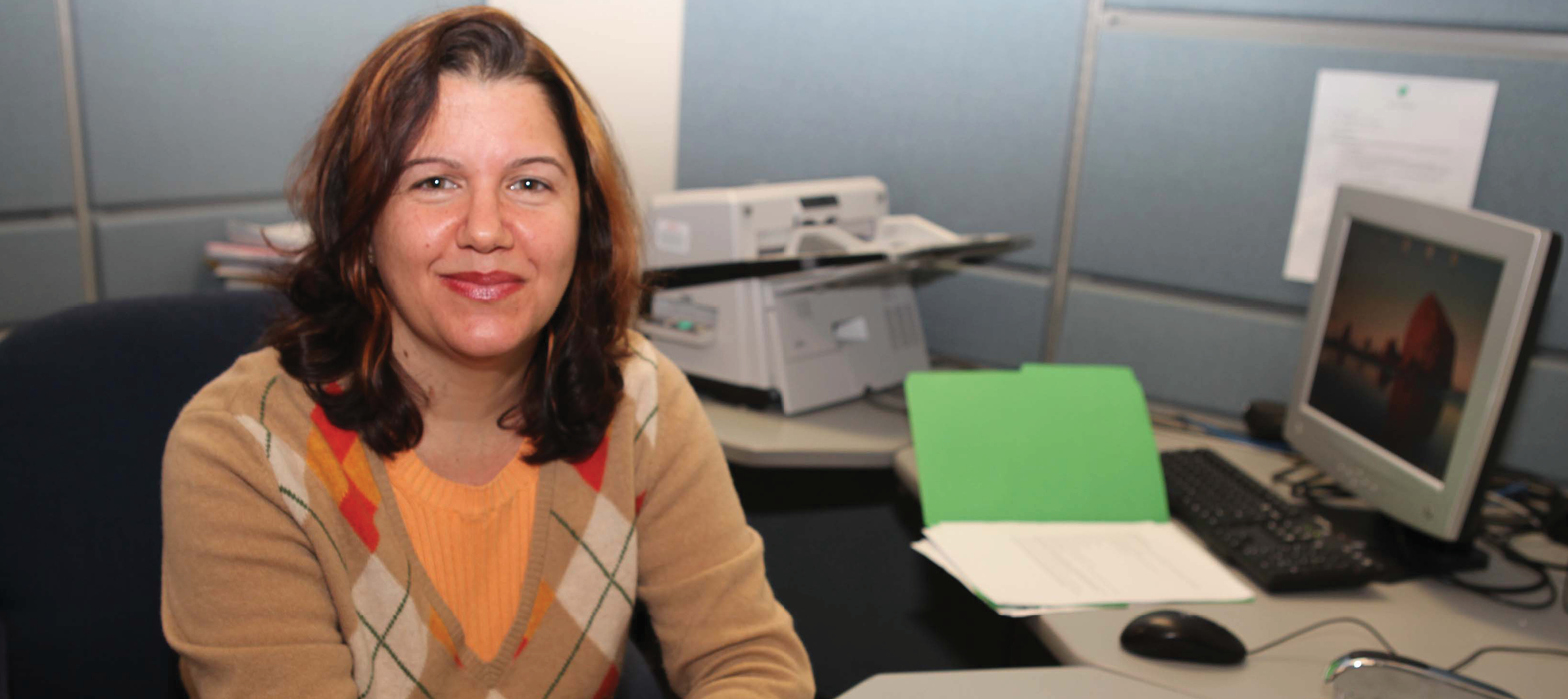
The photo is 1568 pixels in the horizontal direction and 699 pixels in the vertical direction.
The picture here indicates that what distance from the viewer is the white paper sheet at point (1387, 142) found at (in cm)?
157

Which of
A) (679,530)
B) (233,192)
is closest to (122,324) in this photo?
(679,530)

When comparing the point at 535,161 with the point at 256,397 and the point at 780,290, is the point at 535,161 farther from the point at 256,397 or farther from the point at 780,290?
the point at 780,290

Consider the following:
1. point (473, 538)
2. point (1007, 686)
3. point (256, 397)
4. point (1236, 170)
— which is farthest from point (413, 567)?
point (1236, 170)

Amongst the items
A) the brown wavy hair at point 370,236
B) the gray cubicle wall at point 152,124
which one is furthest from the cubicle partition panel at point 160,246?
the brown wavy hair at point 370,236

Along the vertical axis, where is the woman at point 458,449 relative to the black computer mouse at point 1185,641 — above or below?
above

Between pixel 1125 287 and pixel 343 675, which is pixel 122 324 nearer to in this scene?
pixel 343 675

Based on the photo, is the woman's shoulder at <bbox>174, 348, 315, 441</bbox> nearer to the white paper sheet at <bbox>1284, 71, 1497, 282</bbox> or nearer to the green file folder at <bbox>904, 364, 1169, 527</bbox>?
the green file folder at <bbox>904, 364, 1169, 527</bbox>

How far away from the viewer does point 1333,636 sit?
3.72 feet

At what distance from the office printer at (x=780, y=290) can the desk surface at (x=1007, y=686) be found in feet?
2.49

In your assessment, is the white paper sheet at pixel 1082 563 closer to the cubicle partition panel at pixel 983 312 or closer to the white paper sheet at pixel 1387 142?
the white paper sheet at pixel 1387 142

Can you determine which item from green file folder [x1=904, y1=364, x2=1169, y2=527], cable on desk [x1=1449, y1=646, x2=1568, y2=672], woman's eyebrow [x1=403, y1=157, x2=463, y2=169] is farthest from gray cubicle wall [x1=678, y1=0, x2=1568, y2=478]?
woman's eyebrow [x1=403, y1=157, x2=463, y2=169]

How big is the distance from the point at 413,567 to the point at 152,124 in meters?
1.13

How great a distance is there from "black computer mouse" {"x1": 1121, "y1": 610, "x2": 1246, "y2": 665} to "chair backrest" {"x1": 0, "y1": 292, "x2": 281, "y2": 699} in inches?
35.9

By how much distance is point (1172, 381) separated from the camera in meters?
1.88
